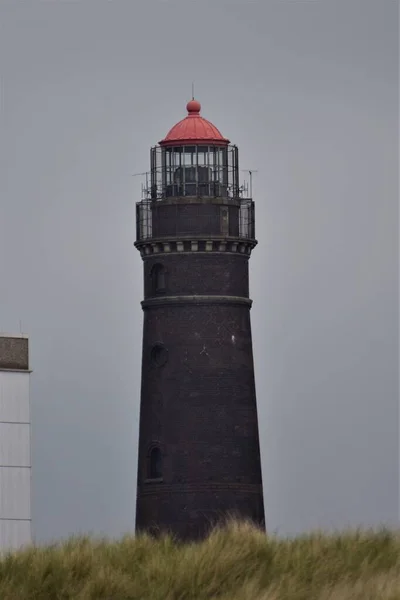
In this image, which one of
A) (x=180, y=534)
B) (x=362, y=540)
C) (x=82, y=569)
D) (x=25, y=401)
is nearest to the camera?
(x=82, y=569)

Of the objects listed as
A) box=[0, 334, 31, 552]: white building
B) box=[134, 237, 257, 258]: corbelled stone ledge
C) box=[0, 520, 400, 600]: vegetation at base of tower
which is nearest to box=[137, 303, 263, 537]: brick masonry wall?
box=[134, 237, 257, 258]: corbelled stone ledge

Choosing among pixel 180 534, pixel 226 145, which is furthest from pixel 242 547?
pixel 226 145

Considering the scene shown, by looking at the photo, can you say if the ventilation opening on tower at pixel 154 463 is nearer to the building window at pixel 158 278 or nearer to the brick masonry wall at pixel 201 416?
the brick masonry wall at pixel 201 416

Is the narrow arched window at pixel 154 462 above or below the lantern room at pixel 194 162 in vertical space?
below

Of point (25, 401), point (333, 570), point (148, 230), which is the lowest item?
point (333, 570)

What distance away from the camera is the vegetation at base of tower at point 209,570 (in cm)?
3747

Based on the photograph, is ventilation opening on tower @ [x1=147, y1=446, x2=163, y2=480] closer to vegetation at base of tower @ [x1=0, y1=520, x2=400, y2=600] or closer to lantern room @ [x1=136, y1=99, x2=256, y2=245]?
lantern room @ [x1=136, y1=99, x2=256, y2=245]

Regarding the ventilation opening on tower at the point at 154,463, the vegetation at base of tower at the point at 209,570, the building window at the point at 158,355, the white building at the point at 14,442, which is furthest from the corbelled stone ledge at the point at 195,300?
the vegetation at base of tower at the point at 209,570

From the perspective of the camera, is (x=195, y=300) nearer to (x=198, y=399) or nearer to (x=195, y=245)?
(x=195, y=245)

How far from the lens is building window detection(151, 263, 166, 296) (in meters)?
72.3

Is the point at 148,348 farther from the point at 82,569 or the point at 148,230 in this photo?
the point at 82,569

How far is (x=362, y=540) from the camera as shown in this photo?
40938 millimetres

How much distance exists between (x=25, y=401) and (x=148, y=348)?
8972 mm

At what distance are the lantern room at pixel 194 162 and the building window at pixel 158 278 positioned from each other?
2.08 metres
